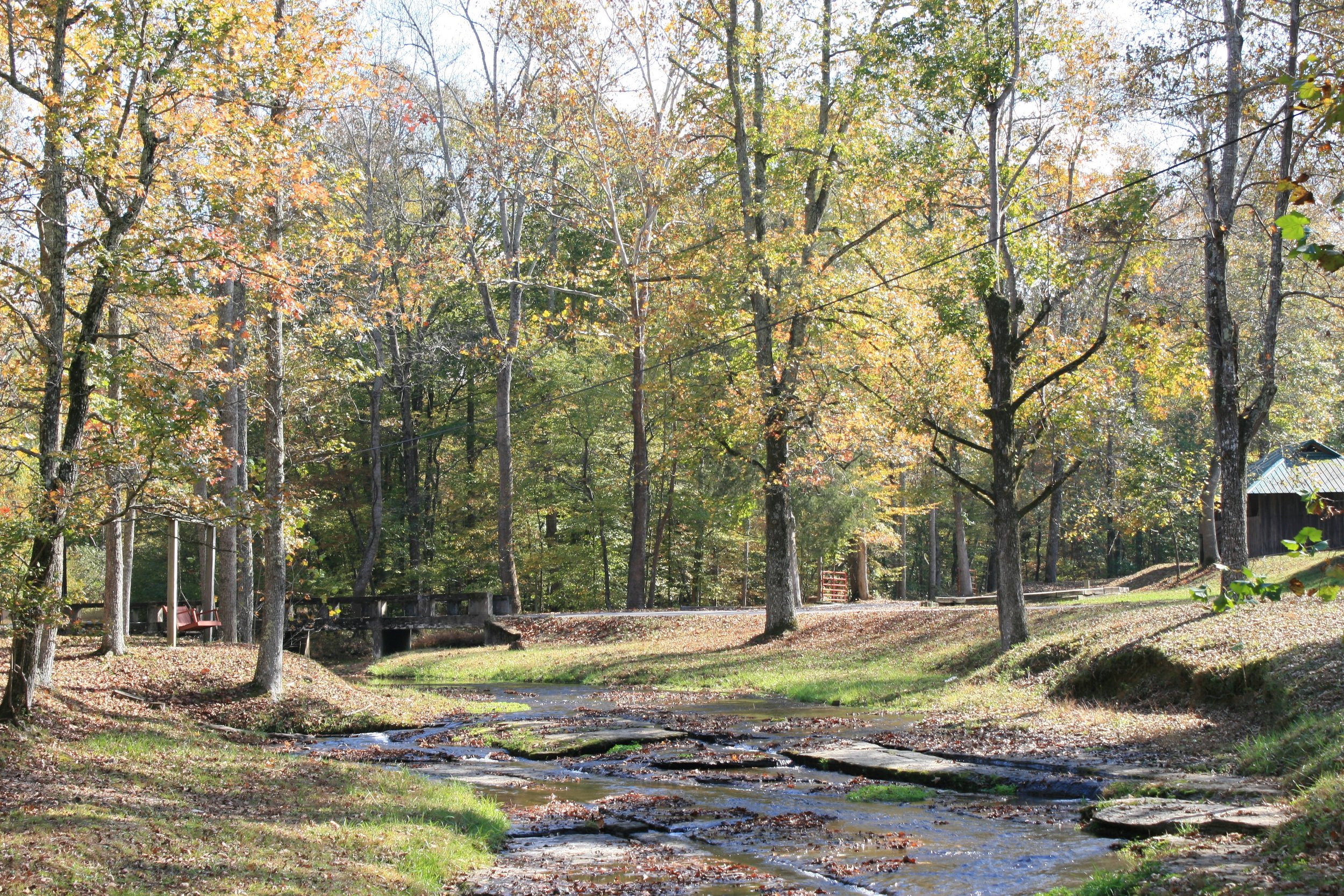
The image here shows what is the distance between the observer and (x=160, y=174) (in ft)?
43.0

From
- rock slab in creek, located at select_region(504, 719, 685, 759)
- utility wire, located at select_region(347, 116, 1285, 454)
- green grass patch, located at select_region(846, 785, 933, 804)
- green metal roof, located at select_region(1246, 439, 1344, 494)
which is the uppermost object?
utility wire, located at select_region(347, 116, 1285, 454)

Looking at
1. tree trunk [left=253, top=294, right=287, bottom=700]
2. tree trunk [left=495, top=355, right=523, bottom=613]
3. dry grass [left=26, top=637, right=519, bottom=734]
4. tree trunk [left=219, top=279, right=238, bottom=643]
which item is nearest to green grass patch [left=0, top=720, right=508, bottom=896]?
dry grass [left=26, top=637, right=519, bottom=734]

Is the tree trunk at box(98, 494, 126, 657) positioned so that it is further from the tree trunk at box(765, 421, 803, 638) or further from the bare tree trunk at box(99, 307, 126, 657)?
the tree trunk at box(765, 421, 803, 638)

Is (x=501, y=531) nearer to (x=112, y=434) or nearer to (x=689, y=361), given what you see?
(x=689, y=361)

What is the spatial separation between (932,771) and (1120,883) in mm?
5018

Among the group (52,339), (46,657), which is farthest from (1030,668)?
(52,339)

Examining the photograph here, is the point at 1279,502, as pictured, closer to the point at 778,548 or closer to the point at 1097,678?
the point at 778,548

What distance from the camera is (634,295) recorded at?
89.8 ft

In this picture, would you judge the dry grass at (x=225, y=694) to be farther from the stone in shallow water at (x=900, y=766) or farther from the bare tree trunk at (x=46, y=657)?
the stone in shallow water at (x=900, y=766)

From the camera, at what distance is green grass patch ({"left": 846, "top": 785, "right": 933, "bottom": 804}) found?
1070cm

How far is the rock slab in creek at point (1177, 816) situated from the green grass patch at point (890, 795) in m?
1.97

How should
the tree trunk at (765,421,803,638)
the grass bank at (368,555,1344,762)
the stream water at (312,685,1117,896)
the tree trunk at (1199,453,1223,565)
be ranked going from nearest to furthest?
the stream water at (312,685,1117,896) → the grass bank at (368,555,1344,762) → the tree trunk at (765,421,803,638) → the tree trunk at (1199,453,1223,565)

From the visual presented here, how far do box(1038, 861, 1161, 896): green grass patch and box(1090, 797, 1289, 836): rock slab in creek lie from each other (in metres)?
1.12

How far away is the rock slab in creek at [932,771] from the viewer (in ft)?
34.6
